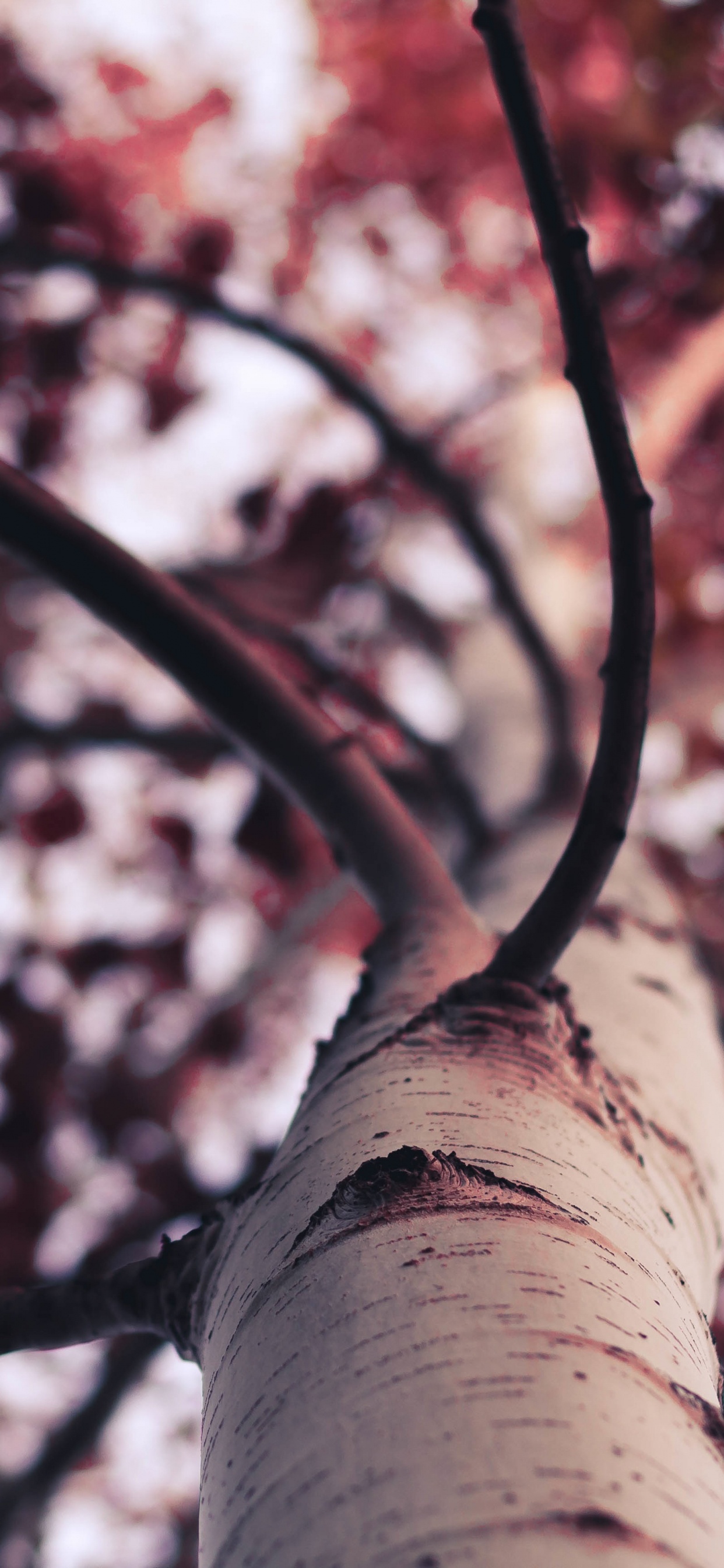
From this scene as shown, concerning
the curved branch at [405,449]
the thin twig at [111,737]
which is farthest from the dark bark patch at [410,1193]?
the thin twig at [111,737]

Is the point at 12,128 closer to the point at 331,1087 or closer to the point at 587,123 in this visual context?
the point at 587,123

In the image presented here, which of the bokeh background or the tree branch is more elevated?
the bokeh background

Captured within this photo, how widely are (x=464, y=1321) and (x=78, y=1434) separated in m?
2.18

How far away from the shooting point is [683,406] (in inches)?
84.4

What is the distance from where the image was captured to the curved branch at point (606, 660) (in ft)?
2.11

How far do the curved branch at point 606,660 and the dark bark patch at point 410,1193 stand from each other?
0.71ft

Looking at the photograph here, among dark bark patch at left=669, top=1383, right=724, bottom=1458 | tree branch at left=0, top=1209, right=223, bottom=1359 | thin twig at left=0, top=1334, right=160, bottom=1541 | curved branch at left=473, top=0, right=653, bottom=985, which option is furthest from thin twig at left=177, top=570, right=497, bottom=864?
thin twig at left=0, top=1334, right=160, bottom=1541

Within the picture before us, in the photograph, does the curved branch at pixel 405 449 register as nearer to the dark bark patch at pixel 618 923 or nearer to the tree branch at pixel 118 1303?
the dark bark patch at pixel 618 923

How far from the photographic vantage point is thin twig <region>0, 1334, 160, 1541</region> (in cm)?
205

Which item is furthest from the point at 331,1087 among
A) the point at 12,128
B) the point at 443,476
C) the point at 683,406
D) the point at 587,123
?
the point at 12,128

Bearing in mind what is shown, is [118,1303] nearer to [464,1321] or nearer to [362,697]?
[464,1321]

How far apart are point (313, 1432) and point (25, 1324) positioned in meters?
0.35

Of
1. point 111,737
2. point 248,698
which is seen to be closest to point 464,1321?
point 248,698

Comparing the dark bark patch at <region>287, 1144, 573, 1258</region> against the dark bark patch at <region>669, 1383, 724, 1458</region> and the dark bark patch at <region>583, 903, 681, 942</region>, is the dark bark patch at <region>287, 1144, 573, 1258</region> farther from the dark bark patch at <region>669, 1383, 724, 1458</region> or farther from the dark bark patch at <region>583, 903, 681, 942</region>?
the dark bark patch at <region>583, 903, 681, 942</region>
